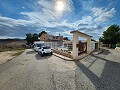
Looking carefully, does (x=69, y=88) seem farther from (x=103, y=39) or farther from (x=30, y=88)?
(x=103, y=39)

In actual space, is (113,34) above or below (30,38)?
above

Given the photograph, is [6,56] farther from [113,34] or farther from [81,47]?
[113,34]

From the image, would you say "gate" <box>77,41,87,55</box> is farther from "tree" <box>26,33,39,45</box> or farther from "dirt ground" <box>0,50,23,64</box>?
"tree" <box>26,33,39,45</box>

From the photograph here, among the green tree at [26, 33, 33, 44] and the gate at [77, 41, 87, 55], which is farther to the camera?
the green tree at [26, 33, 33, 44]

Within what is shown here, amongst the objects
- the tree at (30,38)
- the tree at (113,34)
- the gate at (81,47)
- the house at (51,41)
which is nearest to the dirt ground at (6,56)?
the house at (51,41)

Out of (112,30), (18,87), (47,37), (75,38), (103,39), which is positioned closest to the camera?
(18,87)

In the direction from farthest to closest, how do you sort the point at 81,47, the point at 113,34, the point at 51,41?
the point at 113,34 → the point at 51,41 → the point at 81,47

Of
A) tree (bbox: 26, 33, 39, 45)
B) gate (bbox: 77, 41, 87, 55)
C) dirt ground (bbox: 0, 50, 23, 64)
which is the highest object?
tree (bbox: 26, 33, 39, 45)

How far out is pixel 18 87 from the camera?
4973 millimetres

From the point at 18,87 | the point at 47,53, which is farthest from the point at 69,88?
the point at 47,53

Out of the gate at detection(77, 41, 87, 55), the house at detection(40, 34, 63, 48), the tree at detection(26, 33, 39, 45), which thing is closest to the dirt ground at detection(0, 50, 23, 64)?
the house at detection(40, 34, 63, 48)

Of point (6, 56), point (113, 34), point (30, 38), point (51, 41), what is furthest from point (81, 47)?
point (113, 34)

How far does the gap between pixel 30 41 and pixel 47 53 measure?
34.8m

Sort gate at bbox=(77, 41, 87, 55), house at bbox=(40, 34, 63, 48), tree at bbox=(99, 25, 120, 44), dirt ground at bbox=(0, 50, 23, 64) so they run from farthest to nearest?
1. tree at bbox=(99, 25, 120, 44)
2. house at bbox=(40, 34, 63, 48)
3. dirt ground at bbox=(0, 50, 23, 64)
4. gate at bbox=(77, 41, 87, 55)
